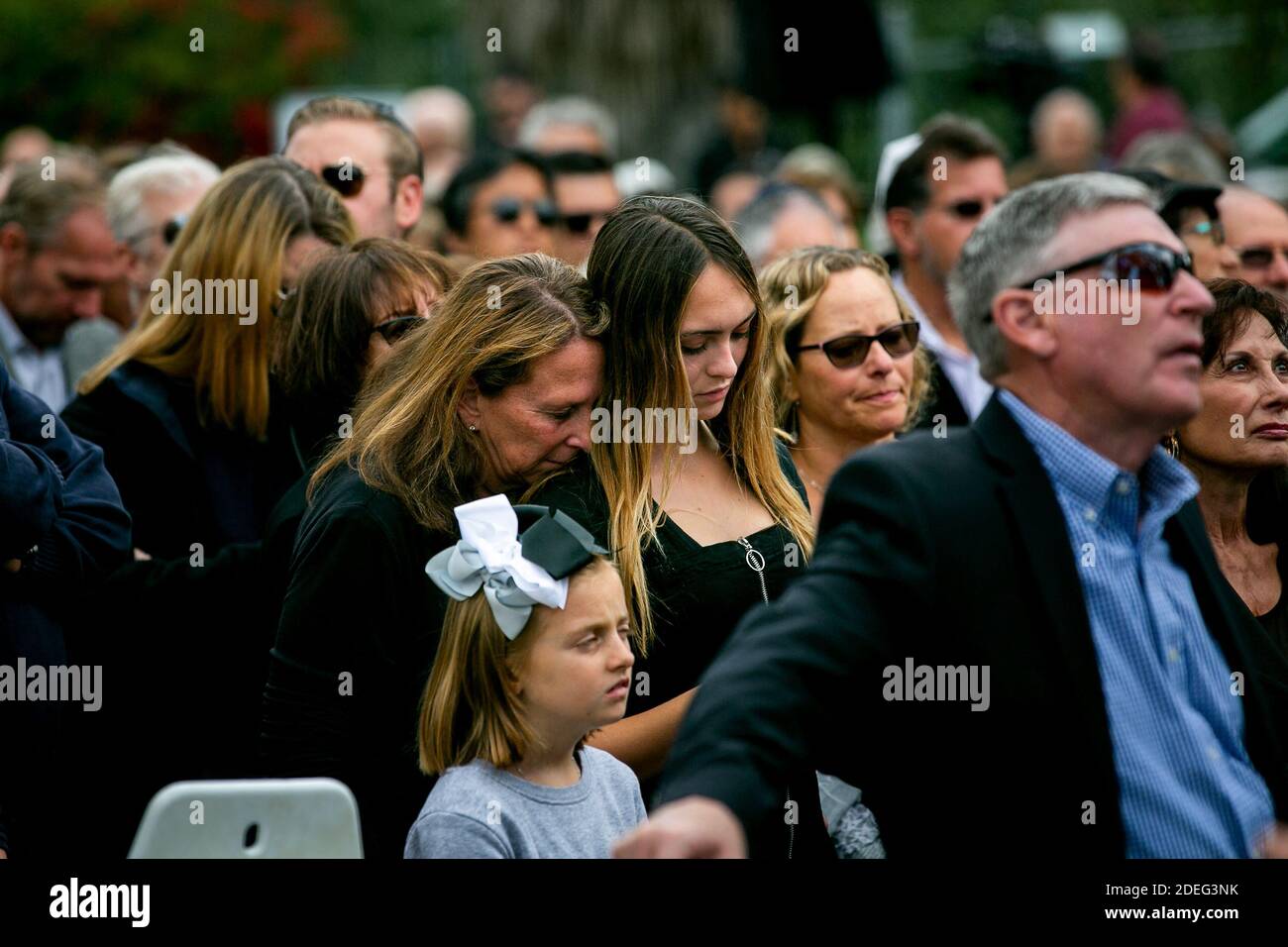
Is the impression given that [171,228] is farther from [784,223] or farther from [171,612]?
[784,223]

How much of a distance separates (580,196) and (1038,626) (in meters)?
5.64

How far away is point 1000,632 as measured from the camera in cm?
277

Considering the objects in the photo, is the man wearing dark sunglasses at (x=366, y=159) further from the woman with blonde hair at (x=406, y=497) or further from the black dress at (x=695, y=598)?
the black dress at (x=695, y=598)

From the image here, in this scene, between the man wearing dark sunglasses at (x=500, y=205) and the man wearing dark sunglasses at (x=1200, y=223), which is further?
the man wearing dark sunglasses at (x=500, y=205)

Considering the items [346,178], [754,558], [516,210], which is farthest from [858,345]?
[516,210]

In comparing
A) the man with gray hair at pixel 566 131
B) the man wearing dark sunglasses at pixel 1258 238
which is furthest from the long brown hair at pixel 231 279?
the man with gray hair at pixel 566 131

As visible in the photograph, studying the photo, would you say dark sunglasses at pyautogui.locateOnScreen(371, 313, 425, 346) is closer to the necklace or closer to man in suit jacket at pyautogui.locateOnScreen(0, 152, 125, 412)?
the necklace

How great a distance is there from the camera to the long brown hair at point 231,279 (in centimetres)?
490

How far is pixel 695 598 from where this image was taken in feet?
12.6

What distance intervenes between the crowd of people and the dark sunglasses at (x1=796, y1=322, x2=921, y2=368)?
0.05 feet

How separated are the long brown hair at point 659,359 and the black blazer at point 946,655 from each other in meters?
1.05

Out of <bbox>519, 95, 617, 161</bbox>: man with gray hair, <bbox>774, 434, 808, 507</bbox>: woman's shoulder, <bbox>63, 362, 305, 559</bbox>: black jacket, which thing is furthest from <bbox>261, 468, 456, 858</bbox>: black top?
<bbox>519, 95, 617, 161</bbox>: man with gray hair

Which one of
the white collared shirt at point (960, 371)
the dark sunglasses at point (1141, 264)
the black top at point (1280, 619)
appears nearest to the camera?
the dark sunglasses at point (1141, 264)
